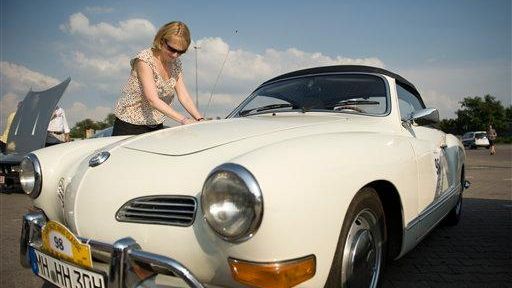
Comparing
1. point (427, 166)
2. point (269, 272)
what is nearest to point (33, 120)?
point (427, 166)

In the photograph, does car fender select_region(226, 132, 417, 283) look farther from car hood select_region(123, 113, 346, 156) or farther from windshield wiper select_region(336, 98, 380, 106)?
windshield wiper select_region(336, 98, 380, 106)

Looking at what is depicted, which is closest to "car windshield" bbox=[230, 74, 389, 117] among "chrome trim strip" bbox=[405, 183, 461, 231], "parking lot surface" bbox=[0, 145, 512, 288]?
"chrome trim strip" bbox=[405, 183, 461, 231]

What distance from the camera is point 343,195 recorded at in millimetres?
1755

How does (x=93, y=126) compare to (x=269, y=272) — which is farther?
(x=93, y=126)

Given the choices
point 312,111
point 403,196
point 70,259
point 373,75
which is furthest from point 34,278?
point 373,75

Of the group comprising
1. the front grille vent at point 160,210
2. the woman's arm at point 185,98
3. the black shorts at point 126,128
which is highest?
the woman's arm at point 185,98

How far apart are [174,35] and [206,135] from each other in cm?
117

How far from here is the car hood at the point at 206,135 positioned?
6.71 ft

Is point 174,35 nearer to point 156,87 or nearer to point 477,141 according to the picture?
point 156,87

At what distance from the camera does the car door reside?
2699 mm

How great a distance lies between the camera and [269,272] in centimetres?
148

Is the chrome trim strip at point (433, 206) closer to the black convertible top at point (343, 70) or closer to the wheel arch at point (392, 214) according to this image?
the wheel arch at point (392, 214)

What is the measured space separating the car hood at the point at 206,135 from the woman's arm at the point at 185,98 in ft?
2.94

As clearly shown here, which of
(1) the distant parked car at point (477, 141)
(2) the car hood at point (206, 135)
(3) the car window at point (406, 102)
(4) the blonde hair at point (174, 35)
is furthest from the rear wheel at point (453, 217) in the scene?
(1) the distant parked car at point (477, 141)
